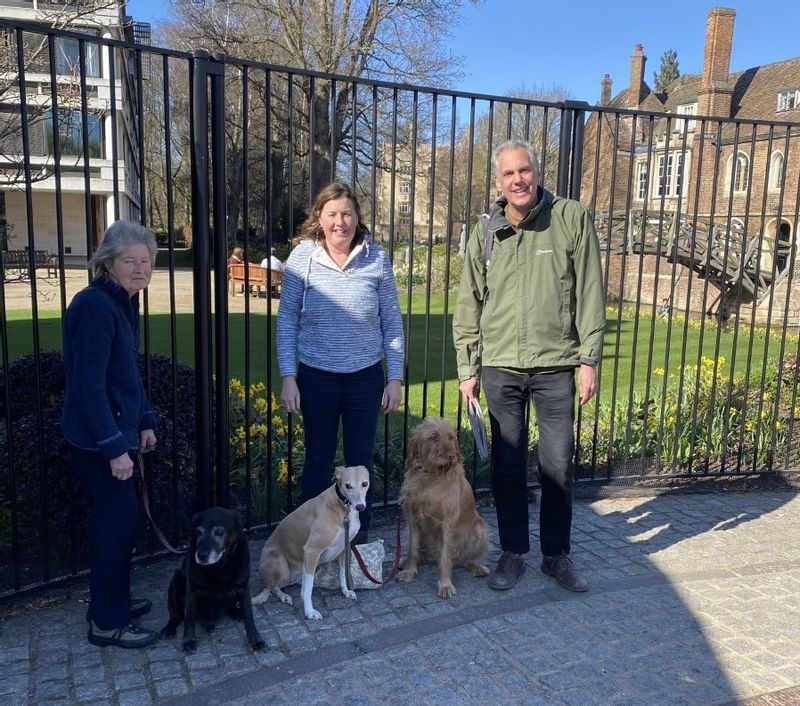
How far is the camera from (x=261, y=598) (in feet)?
12.0

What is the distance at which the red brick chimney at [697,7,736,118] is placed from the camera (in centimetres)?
2953

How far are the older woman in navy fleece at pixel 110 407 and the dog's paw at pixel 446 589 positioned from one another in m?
1.48

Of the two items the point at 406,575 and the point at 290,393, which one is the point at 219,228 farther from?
the point at 406,575

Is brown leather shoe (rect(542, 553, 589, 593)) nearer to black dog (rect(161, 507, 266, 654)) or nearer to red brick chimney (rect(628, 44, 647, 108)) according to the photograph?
black dog (rect(161, 507, 266, 654))

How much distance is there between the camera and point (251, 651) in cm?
324

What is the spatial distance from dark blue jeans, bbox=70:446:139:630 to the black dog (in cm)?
24

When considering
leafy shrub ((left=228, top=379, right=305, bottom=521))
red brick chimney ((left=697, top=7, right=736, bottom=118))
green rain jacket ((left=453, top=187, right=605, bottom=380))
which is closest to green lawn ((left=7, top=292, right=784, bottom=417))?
leafy shrub ((left=228, top=379, right=305, bottom=521))

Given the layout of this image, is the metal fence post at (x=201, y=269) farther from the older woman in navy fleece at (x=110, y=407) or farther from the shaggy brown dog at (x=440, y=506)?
the shaggy brown dog at (x=440, y=506)

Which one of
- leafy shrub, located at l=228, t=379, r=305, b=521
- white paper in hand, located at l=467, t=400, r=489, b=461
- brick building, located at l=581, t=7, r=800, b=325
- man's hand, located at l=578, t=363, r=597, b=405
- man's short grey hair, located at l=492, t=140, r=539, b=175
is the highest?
brick building, located at l=581, t=7, r=800, b=325

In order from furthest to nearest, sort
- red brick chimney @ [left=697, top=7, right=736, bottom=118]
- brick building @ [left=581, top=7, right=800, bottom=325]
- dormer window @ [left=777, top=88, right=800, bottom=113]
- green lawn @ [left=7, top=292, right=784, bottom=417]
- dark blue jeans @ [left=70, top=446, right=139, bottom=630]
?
dormer window @ [left=777, top=88, right=800, bottom=113] < red brick chimney @ [left=697, top=7, right=736, bottom=118] < brick building @ [left=581, top=7, right=800, bottom=325] < green lawn @ [left=7, top=292, right=784, bottom=417] < dark blue jeans @ [left=70, top=446, right=139, bottom=630]

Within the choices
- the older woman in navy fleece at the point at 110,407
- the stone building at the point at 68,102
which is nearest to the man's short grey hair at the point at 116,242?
the older woman in navy fleece at the point at 110,407

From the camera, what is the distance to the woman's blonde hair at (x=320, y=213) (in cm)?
374

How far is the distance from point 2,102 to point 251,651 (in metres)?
4.12

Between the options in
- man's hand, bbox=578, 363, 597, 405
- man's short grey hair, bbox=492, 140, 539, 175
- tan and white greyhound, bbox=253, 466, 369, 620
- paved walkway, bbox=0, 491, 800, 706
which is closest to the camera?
paved walkway, bbox=0, 491, 800, 706
